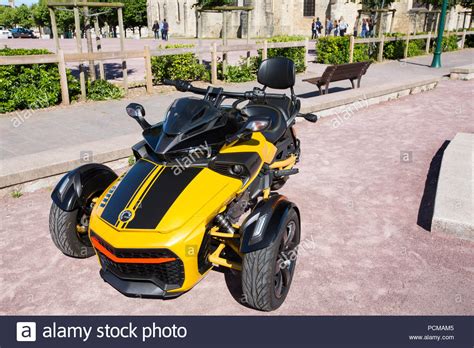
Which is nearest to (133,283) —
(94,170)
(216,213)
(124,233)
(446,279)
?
(124,233)

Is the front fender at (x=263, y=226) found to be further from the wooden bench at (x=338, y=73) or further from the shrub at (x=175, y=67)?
the shrub at (x=175, y=67)

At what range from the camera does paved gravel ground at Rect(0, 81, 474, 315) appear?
3.21 m

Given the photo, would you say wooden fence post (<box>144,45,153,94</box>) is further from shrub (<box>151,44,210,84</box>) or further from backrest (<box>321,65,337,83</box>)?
backrest (<box>321,65,337,83</box>)

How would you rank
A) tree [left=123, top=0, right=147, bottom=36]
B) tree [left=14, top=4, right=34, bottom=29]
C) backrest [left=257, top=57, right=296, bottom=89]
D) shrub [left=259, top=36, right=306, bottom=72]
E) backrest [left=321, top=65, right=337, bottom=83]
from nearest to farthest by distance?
backrest [left=257, top=57, right=296, bottom=89] → backrest [left=321, top=65, right=337, bottom=83] → shrub [left=259, top=36, right=306, bottom=72] → tree [left=123, top=0, right=147, bottom=36] → tree [left=14, top=4, right=34, bottom=29]

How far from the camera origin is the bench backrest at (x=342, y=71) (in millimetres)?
10495

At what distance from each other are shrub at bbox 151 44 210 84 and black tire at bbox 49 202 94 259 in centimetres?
909

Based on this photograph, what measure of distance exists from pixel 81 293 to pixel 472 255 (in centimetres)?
346

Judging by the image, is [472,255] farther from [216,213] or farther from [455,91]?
[455,91]

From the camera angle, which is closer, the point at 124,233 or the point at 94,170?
the point at 124,233

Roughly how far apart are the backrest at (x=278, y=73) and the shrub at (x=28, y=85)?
5.91 meters

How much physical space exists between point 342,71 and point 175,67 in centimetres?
474

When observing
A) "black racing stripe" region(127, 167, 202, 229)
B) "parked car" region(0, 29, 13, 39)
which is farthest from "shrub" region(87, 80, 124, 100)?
"parked car" region(0, 29, 13, 39)

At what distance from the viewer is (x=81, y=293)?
334 cm

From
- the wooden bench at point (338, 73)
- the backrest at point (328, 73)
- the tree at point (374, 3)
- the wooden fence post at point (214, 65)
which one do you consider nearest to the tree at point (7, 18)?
the tree at point (374, 3)
